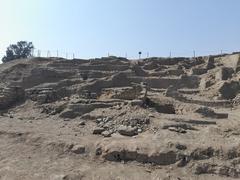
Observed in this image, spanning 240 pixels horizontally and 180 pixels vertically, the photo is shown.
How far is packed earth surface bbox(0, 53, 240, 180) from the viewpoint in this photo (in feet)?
46.9

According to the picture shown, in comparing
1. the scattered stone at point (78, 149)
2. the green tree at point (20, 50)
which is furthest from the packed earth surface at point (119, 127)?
the green tree at point (20, 50)

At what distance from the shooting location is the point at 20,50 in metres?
51.8

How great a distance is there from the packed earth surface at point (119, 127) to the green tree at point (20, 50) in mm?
20313

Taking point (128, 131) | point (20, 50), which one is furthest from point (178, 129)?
point (20, 50)

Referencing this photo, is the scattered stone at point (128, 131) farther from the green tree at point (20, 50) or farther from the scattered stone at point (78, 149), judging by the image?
the green tree at point (20, 50)

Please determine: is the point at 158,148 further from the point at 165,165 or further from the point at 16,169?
the point at 16,169

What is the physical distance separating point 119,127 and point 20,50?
36.5m

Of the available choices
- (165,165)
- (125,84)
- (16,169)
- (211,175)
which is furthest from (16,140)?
(125,84)

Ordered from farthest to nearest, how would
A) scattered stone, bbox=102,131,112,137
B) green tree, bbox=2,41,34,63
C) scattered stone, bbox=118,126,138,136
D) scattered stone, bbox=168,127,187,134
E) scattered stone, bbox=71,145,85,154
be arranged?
green tree, bbox=2,41,34,63
scattered stone, bbox=102,131,112,137
scattered stone, bbox=118,126,138,136
scattered stone, bbox=168,127,187,134
scattered stone, bbox=71,145,85,154

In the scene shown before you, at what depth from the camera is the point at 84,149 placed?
16.1m

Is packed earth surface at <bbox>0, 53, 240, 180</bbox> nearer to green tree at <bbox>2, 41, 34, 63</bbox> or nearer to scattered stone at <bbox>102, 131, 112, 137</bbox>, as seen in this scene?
scattered stone at <bbox>102, 131, 112, 137</bbox>

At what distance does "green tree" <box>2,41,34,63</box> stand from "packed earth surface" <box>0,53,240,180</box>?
20.3m

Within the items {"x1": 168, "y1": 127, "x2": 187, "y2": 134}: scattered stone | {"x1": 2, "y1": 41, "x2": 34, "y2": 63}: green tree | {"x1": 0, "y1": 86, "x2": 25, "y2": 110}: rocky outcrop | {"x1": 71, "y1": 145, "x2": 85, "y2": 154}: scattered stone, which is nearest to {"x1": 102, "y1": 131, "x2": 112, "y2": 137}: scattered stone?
{"x1": 71, "y1": 145, "x2": 85, "y2": 154}: scattered stone

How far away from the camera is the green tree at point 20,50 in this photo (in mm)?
50188
